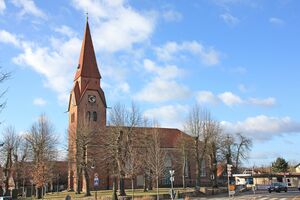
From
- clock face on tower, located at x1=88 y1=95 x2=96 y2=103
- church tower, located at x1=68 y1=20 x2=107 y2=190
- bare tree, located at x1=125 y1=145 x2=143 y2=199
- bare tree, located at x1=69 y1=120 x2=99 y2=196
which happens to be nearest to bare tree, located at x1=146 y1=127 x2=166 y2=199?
bare tree, located at x1=125 y1=145 x2=143 y2=199

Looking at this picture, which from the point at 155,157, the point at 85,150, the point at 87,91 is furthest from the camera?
the point at 87,91

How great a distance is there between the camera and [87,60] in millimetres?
79750

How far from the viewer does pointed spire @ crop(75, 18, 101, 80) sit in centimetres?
7931

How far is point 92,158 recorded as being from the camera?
59812 millimetres

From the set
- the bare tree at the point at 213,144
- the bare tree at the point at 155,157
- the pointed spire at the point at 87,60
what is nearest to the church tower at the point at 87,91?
the pointed spire at the point at 87,60

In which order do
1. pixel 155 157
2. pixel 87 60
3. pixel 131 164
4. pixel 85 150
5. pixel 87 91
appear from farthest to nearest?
pixel 87 60 < pixel 87 91 < pixel 85 150 < pixel 155 157 < pixel 131 164

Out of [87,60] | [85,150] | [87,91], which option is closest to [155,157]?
[85,150]

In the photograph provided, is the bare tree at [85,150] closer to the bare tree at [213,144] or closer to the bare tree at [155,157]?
the bare tree at [155,157]

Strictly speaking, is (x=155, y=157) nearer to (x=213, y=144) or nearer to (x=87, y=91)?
(x=213, y=144)

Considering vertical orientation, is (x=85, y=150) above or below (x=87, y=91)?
below

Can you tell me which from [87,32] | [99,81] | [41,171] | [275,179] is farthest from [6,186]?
[275,179]

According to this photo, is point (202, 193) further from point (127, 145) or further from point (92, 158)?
point (92, 158)

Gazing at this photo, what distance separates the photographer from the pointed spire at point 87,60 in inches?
3123

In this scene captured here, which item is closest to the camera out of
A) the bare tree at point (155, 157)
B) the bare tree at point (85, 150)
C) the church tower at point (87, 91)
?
the bare tree at point (155, 157)
